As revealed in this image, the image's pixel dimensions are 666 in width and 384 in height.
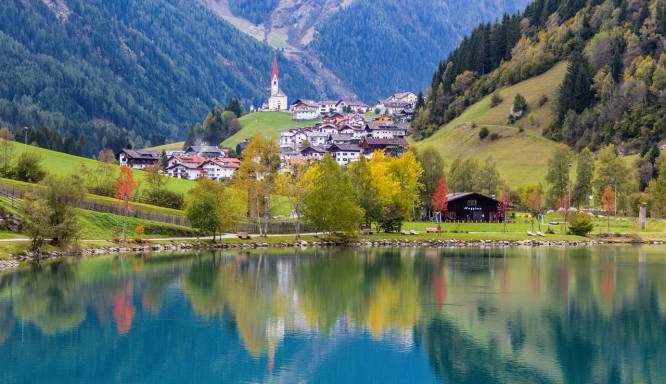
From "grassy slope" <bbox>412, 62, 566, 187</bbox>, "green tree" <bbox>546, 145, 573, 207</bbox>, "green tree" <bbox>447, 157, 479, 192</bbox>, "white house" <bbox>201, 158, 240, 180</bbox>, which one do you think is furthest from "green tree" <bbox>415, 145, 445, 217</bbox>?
"white house" <bbox>201, 158, 240, 180</bbox>

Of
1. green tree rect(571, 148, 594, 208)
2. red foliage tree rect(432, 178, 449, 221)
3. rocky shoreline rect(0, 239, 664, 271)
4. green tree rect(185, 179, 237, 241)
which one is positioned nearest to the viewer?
rocky shoreline rect(0, 239, 664, 271)

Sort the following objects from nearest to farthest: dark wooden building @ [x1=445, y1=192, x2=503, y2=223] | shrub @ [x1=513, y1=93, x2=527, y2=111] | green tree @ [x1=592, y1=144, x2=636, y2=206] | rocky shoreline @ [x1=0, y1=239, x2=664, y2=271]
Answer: rocky shoreline @ [x1=0, y1=239, x2=664, y2=271] < green tree @ [x1=592, y1=144, x2=636, y2=206] < dark wooden building @ [x1=445, y1=192, x2=503, y2=223] < shrub @ [x1=513, y1=93, x2=527, y2=111]

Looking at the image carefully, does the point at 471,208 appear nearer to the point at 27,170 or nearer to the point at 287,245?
the point at 287,245

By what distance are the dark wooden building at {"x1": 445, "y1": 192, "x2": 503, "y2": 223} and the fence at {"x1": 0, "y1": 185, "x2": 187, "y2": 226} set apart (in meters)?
46.1

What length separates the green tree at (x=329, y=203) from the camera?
86750mm

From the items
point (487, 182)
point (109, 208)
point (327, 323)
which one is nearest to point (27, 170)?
point (109, 208)

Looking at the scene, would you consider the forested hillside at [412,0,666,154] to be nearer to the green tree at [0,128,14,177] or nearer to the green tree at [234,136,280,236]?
the green tree at [234,136,280,236]

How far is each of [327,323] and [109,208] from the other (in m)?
51.7

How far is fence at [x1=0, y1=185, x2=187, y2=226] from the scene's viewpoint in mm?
78750

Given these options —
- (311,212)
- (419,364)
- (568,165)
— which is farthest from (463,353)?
(568,165)

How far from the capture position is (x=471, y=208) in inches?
4628

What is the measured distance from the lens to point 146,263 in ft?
210

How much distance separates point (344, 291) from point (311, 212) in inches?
1508

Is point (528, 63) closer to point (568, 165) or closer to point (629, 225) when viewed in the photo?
point (568, 165)
